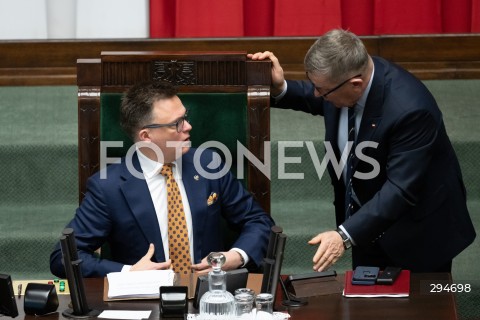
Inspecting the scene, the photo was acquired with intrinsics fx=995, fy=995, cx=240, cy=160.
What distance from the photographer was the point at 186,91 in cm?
321

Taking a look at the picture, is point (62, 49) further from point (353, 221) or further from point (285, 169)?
point (353, 221)

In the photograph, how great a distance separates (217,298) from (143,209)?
754mm

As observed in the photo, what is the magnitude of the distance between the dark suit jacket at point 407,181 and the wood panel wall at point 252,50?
1467 millimetres

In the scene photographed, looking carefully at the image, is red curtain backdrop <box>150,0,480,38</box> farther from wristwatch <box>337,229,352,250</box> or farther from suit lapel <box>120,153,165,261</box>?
wristwatch <box>337,229,352,250</box>

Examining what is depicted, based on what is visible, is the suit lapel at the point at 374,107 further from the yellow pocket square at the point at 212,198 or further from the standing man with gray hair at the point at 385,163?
the yellow pocket square at the point at 212,198

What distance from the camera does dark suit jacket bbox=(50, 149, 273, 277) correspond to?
9.82ft

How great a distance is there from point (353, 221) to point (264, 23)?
6.42ft

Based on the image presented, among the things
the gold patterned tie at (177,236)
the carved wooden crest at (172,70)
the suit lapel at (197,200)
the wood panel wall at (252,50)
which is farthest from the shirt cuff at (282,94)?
the wood panel wall at (252,50)

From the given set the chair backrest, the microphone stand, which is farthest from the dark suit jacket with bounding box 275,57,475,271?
the microphone stand

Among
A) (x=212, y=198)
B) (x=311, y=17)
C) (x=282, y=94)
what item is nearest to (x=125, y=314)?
(x=212, y=198)

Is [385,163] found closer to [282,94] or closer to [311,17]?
[282,94]

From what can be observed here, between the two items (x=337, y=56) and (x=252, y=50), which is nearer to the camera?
(x=337, y=56)

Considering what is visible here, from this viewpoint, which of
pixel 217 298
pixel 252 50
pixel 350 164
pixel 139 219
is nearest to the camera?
pixel 217 298

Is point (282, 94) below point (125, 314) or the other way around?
the other way around
